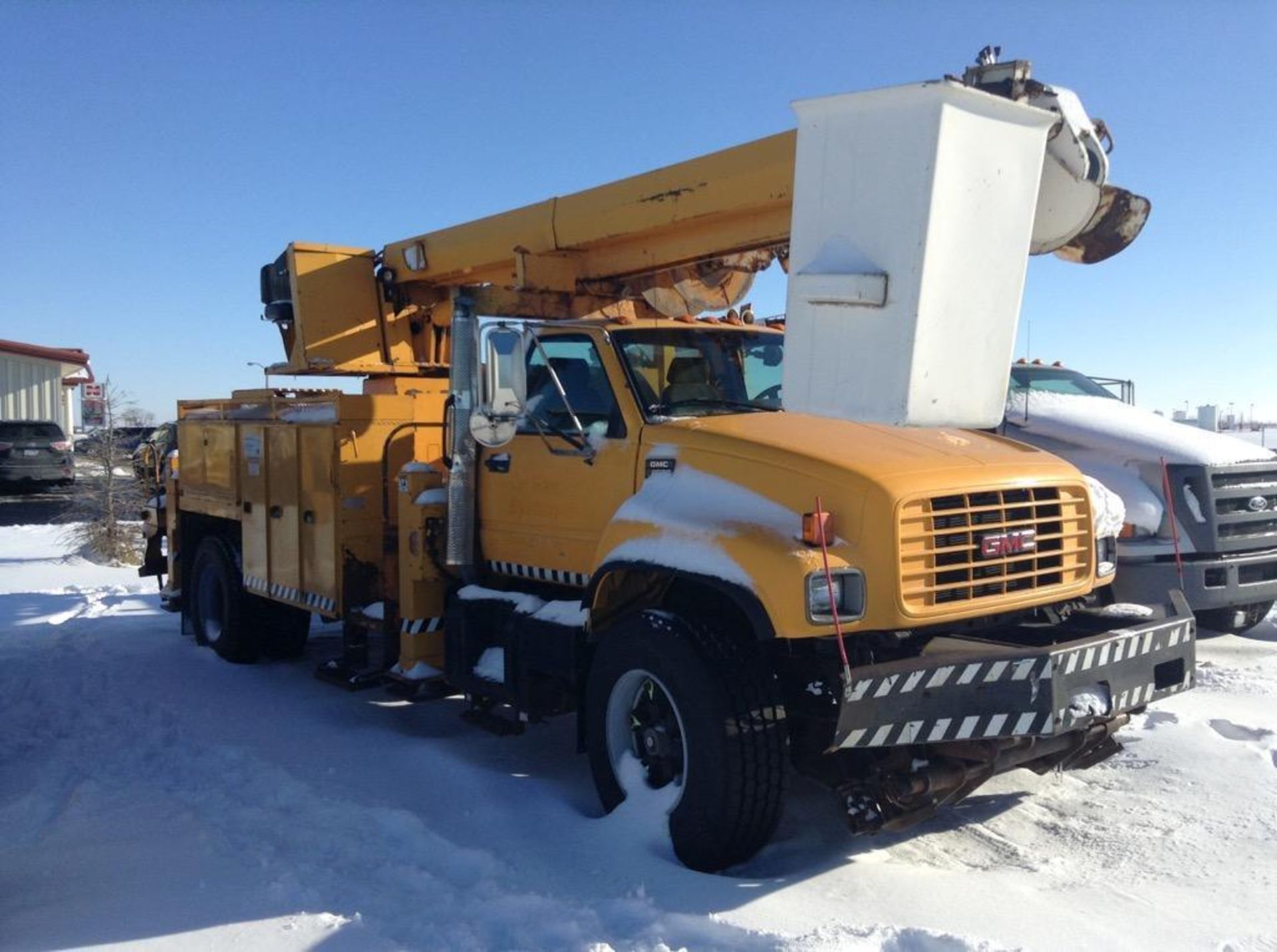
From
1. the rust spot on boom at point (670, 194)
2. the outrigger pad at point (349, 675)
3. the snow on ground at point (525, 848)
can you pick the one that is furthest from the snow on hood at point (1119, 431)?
the outrigger pad at point (349, 675)

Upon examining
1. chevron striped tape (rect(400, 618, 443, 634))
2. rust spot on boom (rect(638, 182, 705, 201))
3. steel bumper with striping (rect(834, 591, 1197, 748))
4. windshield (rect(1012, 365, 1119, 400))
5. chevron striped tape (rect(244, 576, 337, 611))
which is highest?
rust spot on boom (rect(638, 182, 705, 201))

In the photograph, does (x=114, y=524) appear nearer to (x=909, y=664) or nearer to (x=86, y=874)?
(x=86, y=874)

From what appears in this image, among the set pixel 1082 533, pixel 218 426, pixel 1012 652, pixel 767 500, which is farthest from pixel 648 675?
pixel 218 426

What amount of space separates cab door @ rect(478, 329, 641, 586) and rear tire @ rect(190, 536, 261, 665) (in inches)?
129

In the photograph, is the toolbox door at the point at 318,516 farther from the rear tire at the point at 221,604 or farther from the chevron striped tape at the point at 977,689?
the chevron striped tape at the point at 977,689

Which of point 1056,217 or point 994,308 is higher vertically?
point 1056,217

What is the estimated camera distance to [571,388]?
5285mm

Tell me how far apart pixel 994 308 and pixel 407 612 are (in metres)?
3.79

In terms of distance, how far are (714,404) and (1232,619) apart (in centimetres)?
528

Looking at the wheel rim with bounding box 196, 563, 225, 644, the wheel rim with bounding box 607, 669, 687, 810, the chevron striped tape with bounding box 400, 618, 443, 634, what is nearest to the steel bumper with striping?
the wheel rim with bounding box 607, 669, 687, 810

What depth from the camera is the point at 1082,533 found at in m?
4.59

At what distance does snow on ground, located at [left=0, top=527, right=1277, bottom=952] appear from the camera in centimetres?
359

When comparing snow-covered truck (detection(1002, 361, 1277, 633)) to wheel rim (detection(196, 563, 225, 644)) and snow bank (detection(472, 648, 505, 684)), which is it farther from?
wheel rim (detection(196, 563, 225, 644))

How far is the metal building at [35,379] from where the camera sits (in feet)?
111
